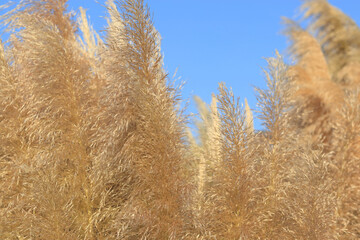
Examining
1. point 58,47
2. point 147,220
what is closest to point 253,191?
point 147,220

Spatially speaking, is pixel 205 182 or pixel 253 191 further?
pixel 205 182

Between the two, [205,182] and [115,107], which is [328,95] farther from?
[115,107]

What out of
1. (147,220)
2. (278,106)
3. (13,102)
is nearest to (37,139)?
(13,102)

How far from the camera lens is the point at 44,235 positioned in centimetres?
403

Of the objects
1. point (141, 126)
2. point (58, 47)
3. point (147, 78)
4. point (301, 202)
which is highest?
point (58, 47)

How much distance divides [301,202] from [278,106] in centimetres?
119

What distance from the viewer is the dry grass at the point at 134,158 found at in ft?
13.3

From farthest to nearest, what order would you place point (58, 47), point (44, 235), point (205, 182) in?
point (205, 182) → point (58, 47) → point (44, 235)

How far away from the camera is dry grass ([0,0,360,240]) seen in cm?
404

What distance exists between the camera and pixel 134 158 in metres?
4.25

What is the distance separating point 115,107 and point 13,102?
1.57 m

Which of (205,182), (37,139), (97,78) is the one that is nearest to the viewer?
(37,139)

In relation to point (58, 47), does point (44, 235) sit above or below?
→ below

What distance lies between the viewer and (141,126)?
4258 mm
